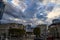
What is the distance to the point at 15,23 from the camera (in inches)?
336

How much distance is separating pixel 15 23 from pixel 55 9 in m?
2.72

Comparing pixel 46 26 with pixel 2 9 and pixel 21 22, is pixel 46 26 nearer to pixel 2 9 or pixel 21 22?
pixel 21 22

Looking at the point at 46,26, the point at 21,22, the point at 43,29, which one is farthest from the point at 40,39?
the point at 21,22

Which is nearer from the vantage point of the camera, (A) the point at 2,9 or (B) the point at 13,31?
(B) the point at 13,31

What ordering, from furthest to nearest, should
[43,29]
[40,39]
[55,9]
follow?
[55,9] → [43,29] → [40,39]

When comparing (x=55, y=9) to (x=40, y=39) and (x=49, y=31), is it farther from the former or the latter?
(x=40, y=39)

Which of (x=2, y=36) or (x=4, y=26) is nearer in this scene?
(x=2, y=36)

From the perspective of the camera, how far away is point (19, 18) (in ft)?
28.7

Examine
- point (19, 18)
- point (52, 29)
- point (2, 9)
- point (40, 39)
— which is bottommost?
point (40, 39)

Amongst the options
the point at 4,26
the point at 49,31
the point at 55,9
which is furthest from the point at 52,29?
the point at 4,26

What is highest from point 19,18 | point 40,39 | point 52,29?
point 19,18

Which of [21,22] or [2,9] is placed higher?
[2,9]

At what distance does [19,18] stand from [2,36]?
6.40 feet

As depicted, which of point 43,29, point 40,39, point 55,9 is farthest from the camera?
point 55,9
